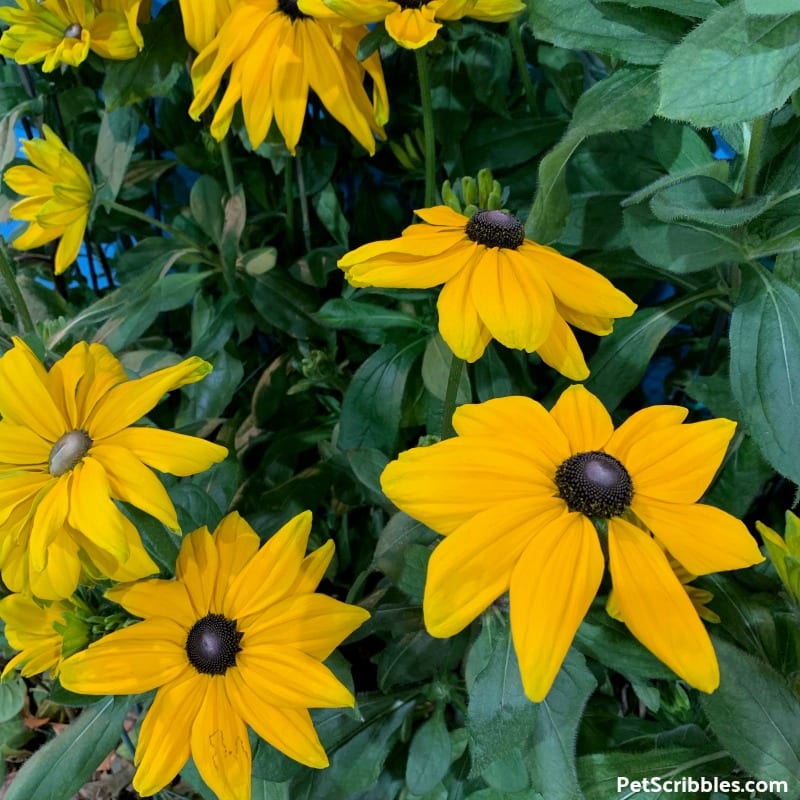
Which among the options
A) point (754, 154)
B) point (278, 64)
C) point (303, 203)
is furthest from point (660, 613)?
point (303, 203)

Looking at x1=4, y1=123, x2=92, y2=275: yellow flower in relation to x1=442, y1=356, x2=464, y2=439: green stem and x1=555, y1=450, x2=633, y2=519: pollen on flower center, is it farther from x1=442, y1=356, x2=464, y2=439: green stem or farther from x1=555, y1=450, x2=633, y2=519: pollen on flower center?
x1=555, y1=450, x2=633, y2=519: pollen on flower center

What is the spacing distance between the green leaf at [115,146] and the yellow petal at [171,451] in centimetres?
43

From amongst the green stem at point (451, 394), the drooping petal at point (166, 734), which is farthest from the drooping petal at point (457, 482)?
the drooping petal at point (166, 734)

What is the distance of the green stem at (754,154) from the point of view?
61 centimetres

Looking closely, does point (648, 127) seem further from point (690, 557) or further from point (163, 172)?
point (163, 172)

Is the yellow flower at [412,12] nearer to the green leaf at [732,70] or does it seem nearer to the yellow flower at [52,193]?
the green leaf at [732,70]

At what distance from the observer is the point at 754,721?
0.55 metres

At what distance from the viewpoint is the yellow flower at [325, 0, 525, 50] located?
568 mm

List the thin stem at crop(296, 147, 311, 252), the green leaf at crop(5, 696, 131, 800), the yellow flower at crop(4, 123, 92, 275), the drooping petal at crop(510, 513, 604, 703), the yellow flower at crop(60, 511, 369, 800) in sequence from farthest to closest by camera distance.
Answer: the thin stem at crop(296, 147, 311, 252) → the yellow flower at crop(4, 123, 92, 275) → the green leaf at crop(5, 696, 131, 800) → the yellow flower at crop(60, 511, 369, 800) → the drooping petal at crop(510, 513, 604, 703)

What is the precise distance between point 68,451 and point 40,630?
0.61ft

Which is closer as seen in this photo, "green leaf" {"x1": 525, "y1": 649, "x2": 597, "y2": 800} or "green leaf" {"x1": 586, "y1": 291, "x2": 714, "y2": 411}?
"green leaf" {"x1": 525, "y1": 649, "x2": 597, "y2": 800}

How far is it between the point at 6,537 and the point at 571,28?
542mm

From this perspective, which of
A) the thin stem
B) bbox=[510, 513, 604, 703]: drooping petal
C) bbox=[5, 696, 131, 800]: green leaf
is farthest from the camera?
the thin stem

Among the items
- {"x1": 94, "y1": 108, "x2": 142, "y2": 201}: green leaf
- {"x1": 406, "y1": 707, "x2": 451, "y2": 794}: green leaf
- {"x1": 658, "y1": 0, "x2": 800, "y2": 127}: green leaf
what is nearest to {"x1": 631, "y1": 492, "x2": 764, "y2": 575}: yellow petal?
{"x1": 658, "y1": 0, "x2": 800, "y2": 127}: green leaf
